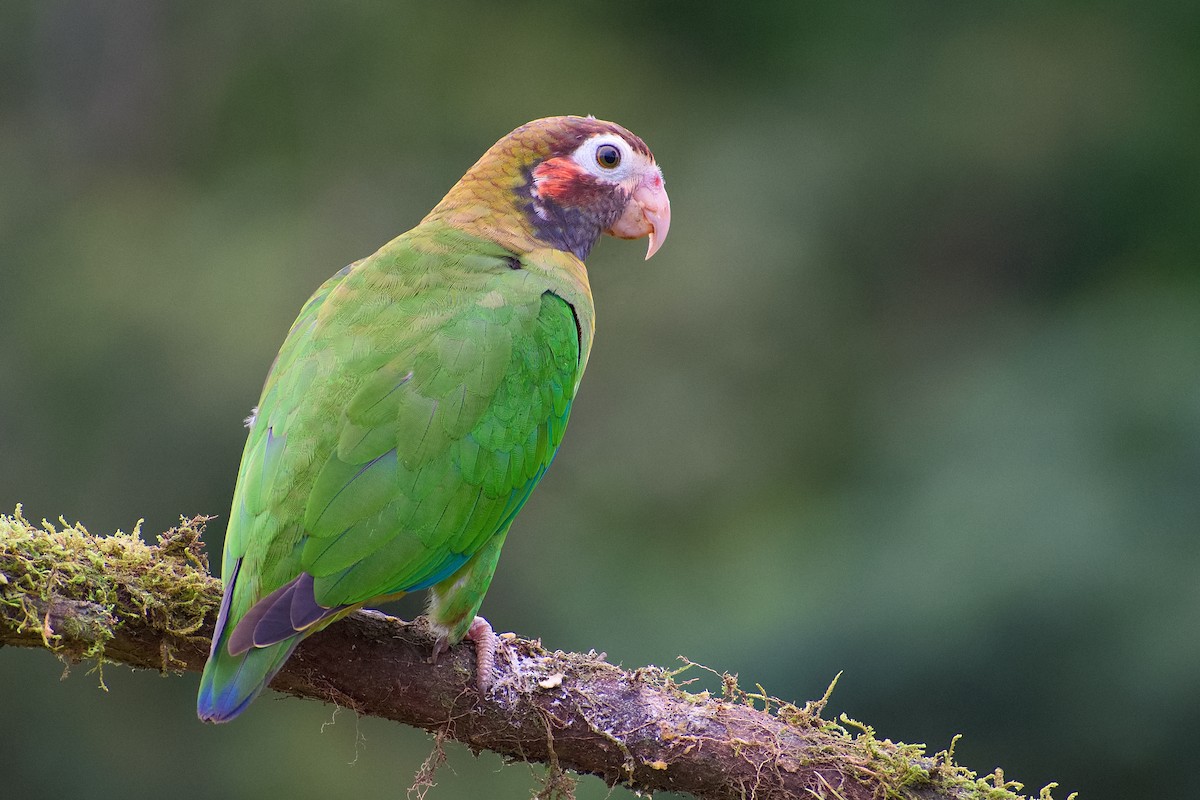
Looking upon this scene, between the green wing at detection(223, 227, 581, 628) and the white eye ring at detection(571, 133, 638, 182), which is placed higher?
the white eye ring at detection(571, 133, 638, 182)

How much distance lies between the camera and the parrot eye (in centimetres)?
488

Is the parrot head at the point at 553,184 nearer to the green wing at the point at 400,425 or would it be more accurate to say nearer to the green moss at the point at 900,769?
the green wing at the point at 400,425

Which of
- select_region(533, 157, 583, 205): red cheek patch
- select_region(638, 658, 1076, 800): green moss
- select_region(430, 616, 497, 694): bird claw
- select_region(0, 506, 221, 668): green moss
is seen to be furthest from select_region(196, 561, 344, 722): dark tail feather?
select_region(533, 157, 583, 205): red cheek patch

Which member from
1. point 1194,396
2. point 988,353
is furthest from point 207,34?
point 1194,396

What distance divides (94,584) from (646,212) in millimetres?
2577

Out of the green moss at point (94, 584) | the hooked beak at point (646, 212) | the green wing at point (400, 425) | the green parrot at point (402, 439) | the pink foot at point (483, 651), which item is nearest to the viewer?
the green moss at point (94, 584)

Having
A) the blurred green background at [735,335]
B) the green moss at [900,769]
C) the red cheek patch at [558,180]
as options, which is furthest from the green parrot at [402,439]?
the blurred green background at [735,335]

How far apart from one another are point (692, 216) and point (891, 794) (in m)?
6.59

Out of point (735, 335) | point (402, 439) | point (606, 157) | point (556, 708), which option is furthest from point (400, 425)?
point (735, 335)

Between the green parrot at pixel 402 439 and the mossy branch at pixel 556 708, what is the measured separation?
0.33 feet

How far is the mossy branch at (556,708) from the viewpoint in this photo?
3.45 metres

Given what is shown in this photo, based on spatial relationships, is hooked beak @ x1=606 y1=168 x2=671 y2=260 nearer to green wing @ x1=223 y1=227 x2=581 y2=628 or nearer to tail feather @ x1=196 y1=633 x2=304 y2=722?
green wing @ x1=223 y1=227 x2=581 y2=628

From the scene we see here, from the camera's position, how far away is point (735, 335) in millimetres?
9398

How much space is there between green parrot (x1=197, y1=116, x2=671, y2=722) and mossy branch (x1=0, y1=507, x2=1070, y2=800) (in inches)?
3.9
